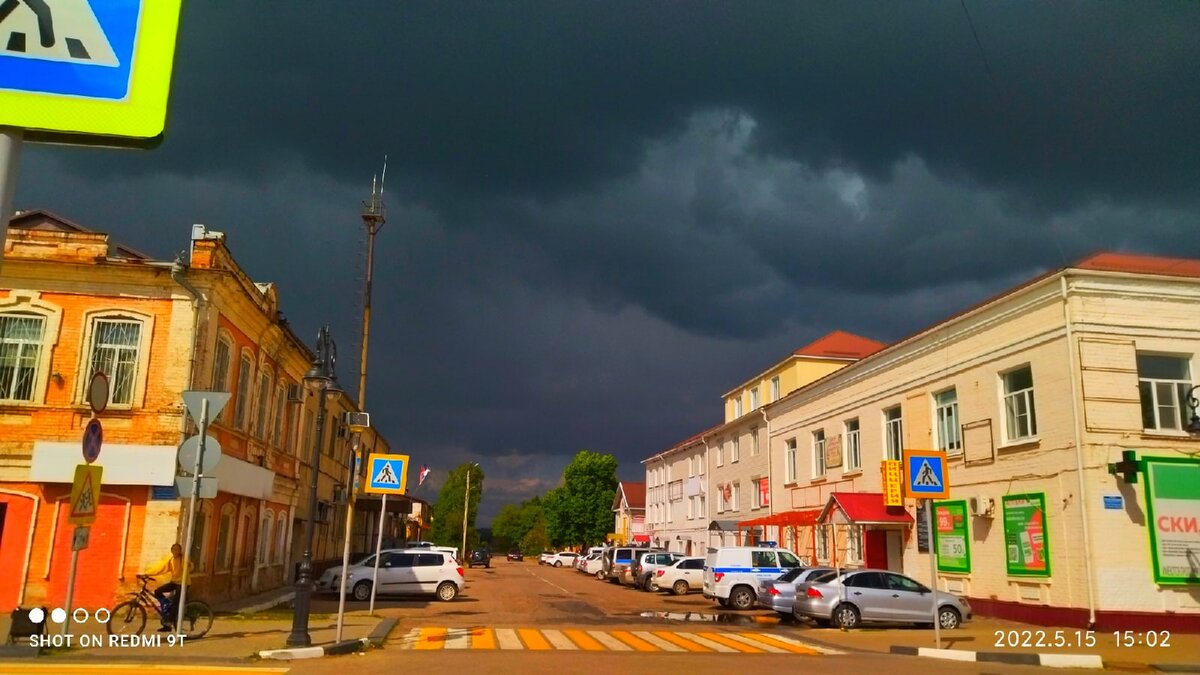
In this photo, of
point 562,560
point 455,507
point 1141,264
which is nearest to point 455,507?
point 455,507

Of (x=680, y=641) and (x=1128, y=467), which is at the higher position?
(x=1128, y=467)

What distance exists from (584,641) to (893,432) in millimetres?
17989

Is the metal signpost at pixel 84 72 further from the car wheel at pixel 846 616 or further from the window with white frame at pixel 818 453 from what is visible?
the window with white frame at pixel 818 453

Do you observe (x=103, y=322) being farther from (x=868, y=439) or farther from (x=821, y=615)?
(x=868, y=439)

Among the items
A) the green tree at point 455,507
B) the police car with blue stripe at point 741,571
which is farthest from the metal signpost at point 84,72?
the green tree at point 455,507

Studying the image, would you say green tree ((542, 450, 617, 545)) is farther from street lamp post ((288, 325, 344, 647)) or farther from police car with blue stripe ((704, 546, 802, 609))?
street lamp post ((288, 325, 344, 647))

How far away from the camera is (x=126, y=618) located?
591 inches

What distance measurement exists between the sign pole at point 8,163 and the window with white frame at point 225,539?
79.3 feet

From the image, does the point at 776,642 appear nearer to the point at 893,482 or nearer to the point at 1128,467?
the point at 1128,467

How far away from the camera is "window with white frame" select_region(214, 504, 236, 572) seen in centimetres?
2445

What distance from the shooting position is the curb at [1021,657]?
14938 millimetres

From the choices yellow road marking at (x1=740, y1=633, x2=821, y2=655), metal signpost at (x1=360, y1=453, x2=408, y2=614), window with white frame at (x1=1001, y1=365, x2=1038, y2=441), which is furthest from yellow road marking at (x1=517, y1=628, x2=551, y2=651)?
window with white frame at (x1=1001, y1=365, x2=1038, y2=441)

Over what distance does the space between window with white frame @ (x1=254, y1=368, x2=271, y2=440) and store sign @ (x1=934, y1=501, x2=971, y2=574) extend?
22.0 meters

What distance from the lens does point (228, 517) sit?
25109 millimetres
